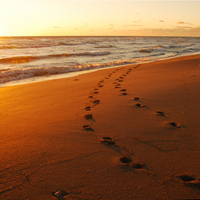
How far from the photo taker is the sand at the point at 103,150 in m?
1.54

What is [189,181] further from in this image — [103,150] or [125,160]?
[103,150]

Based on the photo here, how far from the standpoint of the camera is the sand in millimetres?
1541

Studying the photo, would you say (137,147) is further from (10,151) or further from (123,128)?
(10,151)

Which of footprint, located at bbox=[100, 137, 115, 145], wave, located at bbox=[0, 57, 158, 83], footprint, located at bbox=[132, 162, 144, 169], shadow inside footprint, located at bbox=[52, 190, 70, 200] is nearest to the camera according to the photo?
shadow inside footprint, located at bbox=[52, 190, 70, 200]

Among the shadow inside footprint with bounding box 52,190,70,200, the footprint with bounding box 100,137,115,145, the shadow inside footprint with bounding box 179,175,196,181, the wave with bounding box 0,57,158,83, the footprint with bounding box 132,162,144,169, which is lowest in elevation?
the shadow inside footprint with bounding box 52,190,70,200

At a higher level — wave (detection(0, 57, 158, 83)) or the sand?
wave (detection(0, 57, 158, 83))

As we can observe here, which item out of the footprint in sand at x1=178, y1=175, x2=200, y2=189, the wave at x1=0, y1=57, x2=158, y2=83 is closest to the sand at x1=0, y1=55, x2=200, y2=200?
the footprint in sand at x1=178, y1=175, x2=200, y2=189

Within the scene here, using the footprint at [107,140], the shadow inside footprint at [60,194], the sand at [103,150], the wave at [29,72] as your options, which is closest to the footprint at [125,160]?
the sand at [103,150]

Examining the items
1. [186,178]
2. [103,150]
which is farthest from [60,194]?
[186,178]

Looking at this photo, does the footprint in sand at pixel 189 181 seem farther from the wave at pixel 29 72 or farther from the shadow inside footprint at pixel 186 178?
the wave at pixel 29 72

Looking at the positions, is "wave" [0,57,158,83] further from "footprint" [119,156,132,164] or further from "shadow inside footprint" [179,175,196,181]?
"shadow inside footprint" [179,175,196,181]

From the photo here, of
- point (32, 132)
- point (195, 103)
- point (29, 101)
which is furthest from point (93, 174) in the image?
point (29, 101)

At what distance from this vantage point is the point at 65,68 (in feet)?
32.6

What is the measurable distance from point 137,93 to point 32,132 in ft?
8.55
